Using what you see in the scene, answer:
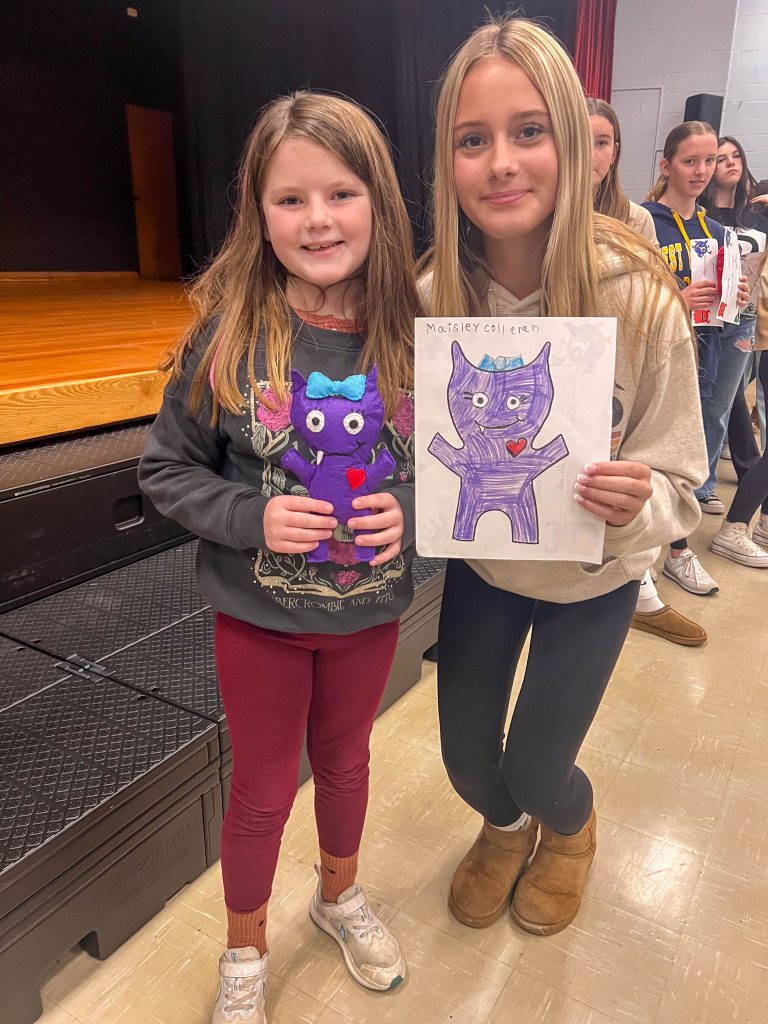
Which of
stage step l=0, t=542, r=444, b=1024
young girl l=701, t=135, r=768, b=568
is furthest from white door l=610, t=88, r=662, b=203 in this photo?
stage step l=0, t=542, r=444, b=1024

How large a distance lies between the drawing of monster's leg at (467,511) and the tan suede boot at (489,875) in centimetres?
61

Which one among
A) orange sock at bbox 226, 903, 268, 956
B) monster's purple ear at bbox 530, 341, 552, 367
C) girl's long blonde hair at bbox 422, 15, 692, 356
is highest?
girl's long blonde hair at bbox 422, 15, 692, 356

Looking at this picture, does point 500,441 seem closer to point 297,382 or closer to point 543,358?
point 543,358

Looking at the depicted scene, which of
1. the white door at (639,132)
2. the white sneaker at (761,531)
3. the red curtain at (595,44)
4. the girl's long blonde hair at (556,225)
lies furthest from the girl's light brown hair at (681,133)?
the white door at (639,132)

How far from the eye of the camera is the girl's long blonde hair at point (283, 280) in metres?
0.79

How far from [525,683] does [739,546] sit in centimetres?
189

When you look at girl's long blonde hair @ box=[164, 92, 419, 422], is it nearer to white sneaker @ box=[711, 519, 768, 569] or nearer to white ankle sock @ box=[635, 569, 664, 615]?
white ankle sock @ box=[635, 569, 664, 615]

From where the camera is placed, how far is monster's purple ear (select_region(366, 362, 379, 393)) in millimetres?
816

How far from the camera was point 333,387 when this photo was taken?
0.80 meters

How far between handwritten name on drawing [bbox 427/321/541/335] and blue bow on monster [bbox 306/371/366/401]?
0.32 ft

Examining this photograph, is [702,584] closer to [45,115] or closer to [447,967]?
[447,967]

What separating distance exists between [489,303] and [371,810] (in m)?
0.99

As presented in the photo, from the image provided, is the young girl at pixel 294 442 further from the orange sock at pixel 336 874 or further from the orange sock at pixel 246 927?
the orange sock at pixel 336 874

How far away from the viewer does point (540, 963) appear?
3.62 ft
